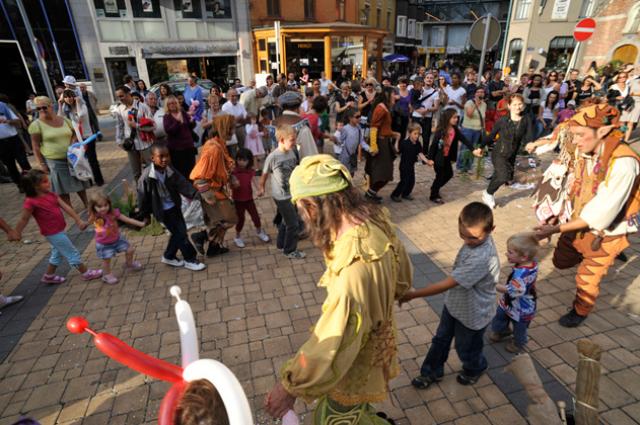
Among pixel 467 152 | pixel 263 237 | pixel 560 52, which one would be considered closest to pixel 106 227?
pixel 263 237

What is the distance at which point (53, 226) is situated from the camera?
433cm

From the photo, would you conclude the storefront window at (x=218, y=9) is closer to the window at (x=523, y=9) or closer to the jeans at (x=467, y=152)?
the jeans at (x=467, y=152)

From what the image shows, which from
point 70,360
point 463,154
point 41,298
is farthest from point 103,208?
point 463,154

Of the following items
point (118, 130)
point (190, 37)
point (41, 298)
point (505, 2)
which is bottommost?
point (41, 298)

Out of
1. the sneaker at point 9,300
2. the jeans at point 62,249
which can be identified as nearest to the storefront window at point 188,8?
the jeans at point 62,249

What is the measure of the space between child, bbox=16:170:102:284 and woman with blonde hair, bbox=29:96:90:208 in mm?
1823

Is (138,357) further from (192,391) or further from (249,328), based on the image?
(249,328)

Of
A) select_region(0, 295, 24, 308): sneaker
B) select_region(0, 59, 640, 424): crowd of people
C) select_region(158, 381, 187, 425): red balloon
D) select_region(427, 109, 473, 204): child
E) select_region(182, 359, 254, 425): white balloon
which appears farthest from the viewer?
select_region(427, 109, 473, 204): child

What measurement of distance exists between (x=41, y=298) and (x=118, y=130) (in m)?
3.94

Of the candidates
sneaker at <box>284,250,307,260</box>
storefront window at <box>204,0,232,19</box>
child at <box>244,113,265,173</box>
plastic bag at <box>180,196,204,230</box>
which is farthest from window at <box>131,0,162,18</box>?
sneaker at <box>284,250,307,260</box>

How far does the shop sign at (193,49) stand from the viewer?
65.5 ft

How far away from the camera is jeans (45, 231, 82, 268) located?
444cm

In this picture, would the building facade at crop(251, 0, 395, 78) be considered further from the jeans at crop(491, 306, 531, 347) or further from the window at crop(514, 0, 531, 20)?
the jeans at crop(491, 306, 531, 347)

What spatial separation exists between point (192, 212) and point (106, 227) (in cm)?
103
